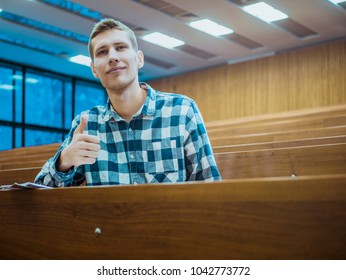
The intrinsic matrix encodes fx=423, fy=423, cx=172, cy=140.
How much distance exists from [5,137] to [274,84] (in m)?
1.48

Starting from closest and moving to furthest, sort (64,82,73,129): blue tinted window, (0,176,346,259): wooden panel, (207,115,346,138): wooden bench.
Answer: (0,176,346,259): wooden panel → (207,115,346,138): wooden bench → (64,82,73,129): blue tinted window

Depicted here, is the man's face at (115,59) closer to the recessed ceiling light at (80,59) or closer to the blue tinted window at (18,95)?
the recessed ceiling light at (80,59)

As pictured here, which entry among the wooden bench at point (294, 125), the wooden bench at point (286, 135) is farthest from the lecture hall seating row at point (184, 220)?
the wooden bench at point (294, 125)

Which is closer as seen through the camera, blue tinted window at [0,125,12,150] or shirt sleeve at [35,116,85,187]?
shirt sleeve at [35,116,85,187]

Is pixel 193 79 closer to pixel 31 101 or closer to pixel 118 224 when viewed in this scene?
pixel 31 101

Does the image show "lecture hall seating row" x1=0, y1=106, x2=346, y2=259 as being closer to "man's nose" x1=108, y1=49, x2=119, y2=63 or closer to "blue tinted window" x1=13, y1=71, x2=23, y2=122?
"man's nose" x1=108, y1=49, x2=119, y2=63

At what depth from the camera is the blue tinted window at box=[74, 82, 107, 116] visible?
2658 mm

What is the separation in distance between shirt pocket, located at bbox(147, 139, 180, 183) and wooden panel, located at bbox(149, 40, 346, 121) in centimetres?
178

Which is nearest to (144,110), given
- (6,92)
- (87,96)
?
(6,92)

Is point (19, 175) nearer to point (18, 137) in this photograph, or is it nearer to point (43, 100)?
point (18, 137)

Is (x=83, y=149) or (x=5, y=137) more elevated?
(x=5, y=137)

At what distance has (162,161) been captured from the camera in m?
0.44

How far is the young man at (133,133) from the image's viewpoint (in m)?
0.44

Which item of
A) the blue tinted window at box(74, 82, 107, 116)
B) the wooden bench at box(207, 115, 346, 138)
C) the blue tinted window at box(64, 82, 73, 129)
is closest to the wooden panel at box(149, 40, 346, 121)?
the blue tinted window at box(74, 82, 107, 116)
